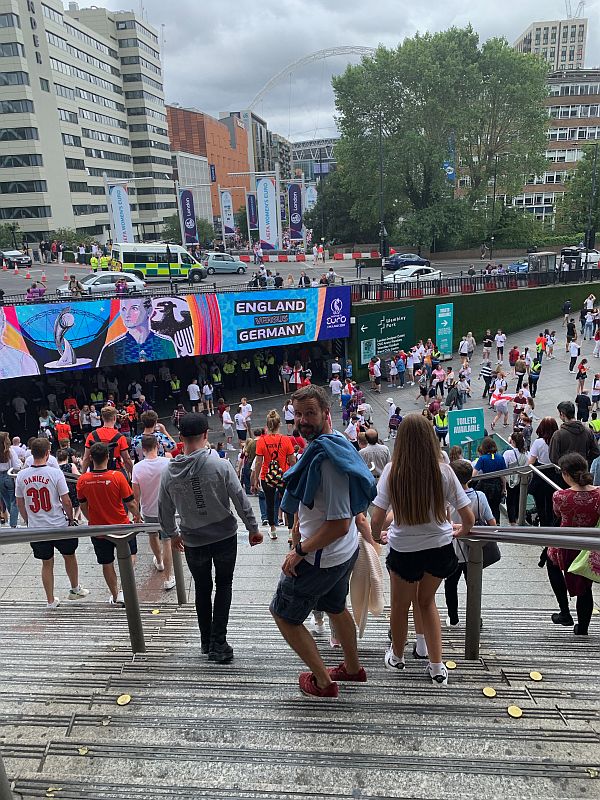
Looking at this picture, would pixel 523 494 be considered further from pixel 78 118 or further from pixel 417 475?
pixel 78 118

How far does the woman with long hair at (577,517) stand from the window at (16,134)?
6668cm

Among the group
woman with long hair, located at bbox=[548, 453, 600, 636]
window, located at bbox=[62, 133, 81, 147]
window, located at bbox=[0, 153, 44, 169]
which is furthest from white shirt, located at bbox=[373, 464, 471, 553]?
window, located at bbox=[62, 133, 81, 147]

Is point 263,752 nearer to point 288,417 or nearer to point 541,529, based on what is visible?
point 541,529

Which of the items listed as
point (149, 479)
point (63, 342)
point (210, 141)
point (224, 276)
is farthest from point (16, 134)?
point (149, 479)

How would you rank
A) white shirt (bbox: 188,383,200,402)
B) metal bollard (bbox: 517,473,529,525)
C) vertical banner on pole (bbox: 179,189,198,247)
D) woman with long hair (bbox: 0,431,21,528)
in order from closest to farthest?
metal bollard (bbox: 517,473,529,525) → woman with long hair (bbox: 0,431,21,528) → white shirt (bbox: 188,383,200,402) → vertical banner on pole (bbox: 179,189,198,247)

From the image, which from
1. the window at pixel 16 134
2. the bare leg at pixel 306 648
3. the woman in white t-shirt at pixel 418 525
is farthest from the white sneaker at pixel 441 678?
the window at pixel 16 134

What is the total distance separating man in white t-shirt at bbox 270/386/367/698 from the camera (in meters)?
2.61

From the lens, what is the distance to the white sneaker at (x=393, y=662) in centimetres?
312

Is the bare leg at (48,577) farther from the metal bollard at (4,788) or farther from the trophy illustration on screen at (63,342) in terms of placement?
the trophy illustration on screen at (63,342)

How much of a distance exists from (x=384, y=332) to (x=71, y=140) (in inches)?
2239

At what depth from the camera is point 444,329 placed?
25.5 meters

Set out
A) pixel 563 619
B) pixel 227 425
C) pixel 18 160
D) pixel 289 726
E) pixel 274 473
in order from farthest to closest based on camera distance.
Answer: pixel 18 160 → pixel 227 425 → pixel 274 473 → pixel 563 619 → pixel 289 726

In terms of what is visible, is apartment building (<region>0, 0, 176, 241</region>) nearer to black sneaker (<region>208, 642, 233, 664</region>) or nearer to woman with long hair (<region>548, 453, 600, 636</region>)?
Result: black sneaker (<region>208, 642, 233, 664</region>)

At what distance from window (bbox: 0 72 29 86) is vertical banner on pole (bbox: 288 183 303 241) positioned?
3731 cm
